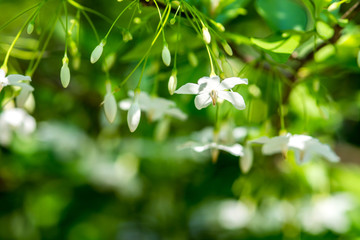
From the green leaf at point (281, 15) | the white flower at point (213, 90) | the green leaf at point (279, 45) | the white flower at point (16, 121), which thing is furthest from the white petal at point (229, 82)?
the white flower at point (16, 121)

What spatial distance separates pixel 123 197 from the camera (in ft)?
7.85

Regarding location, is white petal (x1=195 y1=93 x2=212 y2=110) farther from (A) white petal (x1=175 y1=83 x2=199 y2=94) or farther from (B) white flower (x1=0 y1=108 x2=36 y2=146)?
(B) white flower (x1=0 y1=108 x2=36 y2=146)

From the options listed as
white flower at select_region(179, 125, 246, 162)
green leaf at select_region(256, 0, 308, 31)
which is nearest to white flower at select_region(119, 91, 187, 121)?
white flower at select_region(179, 125, 246, 162)

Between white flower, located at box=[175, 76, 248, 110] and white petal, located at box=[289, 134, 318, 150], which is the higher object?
white flower, located at box=[175, 76, 248, 110]

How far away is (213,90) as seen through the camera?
91cm

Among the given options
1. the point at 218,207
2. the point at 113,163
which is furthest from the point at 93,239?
the point at 218,207

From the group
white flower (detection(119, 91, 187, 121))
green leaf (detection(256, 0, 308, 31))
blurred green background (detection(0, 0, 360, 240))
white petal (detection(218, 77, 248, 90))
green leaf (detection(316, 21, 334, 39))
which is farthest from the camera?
blurred green background (detection(0, 0, 360, 240))

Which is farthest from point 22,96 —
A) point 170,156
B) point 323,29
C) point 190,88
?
point 170,156

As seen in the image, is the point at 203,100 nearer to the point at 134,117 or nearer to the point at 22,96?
the point at 134,117

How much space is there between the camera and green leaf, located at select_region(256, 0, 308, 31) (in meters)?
1.31

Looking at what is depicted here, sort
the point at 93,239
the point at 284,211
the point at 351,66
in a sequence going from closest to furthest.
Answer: the point at 351,66, the point at 284,211, the point at 93,239

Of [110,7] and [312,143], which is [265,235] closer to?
[312,143]

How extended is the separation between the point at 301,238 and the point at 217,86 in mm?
1206

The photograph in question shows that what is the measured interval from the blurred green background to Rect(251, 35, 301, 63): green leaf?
0.63 feet
